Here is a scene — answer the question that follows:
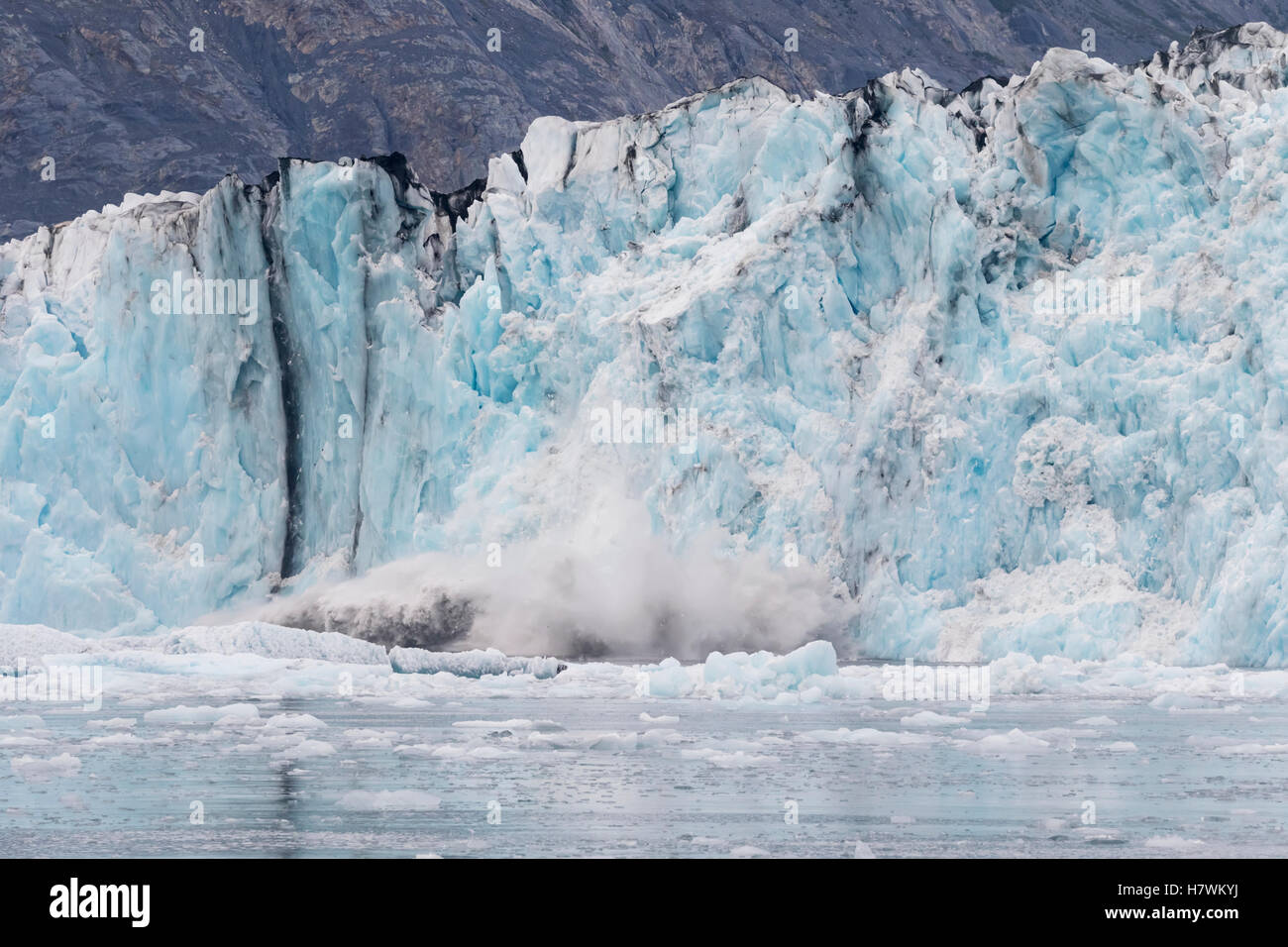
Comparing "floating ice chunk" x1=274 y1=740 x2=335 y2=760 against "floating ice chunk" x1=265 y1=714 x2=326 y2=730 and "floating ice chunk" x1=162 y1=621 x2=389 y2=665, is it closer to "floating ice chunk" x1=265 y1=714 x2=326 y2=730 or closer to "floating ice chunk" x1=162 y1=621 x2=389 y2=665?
"floating ice chunk" x1=265 y1=714 x2=326 y2=730

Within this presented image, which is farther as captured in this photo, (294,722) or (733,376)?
(733,376)

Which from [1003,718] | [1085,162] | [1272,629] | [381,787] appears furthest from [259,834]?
[1085,162]

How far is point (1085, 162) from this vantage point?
2556cm

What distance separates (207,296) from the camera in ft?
93.0

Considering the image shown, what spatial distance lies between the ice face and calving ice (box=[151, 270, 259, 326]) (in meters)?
0.07

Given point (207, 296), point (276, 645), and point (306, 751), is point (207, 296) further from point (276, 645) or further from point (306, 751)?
point (306, 751)

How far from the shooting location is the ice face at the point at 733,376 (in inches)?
926

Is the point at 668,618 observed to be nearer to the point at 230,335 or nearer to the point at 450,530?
the point at 450,530

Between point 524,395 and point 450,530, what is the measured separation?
2.32m

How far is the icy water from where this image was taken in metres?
11.2
